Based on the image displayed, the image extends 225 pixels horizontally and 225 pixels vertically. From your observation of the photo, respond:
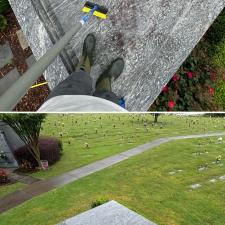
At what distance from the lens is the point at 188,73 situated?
3.67 metres

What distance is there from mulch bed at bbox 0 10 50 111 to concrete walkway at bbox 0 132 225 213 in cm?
179

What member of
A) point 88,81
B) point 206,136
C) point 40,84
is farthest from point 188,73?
point 206,136

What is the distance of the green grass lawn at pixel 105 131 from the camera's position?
68.8 inches

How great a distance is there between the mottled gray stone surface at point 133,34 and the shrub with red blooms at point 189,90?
27 cm

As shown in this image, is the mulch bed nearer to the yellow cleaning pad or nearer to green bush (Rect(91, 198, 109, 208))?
the yellow cleaning pad

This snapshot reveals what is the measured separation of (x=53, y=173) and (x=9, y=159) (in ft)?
0.68

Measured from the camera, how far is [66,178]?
178cm

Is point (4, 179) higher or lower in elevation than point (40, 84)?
lower

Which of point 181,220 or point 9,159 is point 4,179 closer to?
point 9,159

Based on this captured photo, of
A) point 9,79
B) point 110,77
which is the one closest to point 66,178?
point 110,77

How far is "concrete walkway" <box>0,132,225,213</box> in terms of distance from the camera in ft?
5.62

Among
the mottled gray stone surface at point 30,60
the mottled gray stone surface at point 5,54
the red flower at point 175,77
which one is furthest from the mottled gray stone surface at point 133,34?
the mottled gray stone surface at point 5,54

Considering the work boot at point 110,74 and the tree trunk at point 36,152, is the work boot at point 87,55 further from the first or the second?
the tree trunk at point 36,152

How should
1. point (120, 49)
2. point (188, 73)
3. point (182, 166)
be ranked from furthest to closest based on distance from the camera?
1. point (188, 73)
2. point (120, 49)
3. point (182, 166)
